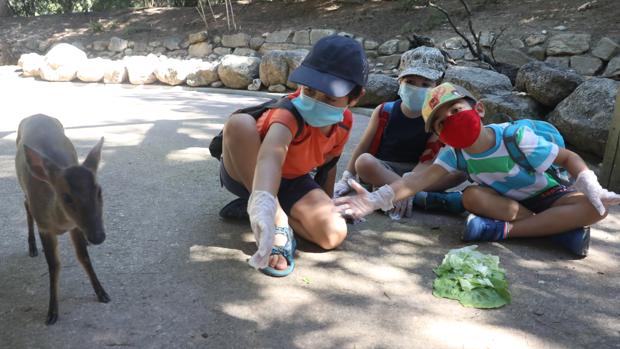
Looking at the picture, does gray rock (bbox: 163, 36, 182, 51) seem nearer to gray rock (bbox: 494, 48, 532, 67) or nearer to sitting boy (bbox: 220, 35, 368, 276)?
gray rock (bbox: 494, 48, 532, 67)

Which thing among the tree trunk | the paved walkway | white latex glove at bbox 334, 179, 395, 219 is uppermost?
the tree trunk

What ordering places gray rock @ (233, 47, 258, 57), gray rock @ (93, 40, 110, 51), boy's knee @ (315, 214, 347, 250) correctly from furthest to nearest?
gray rock @ (93, 40, 110, 51) → gray rock @ (233, 47, 258, 57) → boy's knee @ (315, 214, 347, 250)

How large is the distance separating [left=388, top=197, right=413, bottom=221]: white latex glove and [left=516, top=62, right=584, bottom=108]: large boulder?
8.04 ft

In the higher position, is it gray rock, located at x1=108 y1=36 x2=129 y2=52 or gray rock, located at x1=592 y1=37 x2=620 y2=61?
gray rock, located at x1=592 y1=37 x2=620 y2=61

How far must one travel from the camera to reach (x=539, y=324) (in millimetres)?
2012

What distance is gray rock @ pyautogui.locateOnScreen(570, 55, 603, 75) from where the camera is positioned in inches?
301

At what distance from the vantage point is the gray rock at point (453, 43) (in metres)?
9.08

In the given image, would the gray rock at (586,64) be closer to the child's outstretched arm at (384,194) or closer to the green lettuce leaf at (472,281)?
the child's outstretched arm at (384,194)

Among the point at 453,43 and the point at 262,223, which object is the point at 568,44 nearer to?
the point at 453,43

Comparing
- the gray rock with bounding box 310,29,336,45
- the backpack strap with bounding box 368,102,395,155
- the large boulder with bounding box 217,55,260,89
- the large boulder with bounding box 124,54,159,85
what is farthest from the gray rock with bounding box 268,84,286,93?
the backpack strap with bounding box 368,102,395,155

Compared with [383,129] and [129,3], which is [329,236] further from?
[129,3]

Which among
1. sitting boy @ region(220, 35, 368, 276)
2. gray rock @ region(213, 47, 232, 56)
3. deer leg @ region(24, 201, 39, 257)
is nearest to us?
sitting boy @ region(220, 35, 368, 276)

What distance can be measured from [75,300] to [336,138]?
149 cm

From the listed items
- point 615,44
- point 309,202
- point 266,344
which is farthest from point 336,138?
point 615,44
